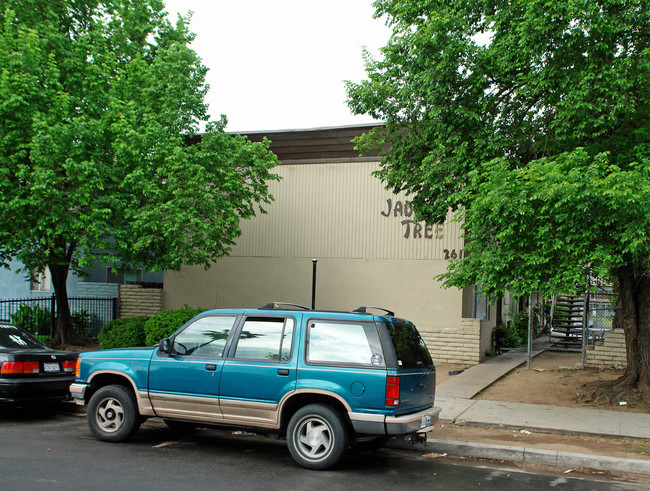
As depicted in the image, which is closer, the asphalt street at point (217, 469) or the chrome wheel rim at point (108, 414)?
the asphalt street at point (217, 469)

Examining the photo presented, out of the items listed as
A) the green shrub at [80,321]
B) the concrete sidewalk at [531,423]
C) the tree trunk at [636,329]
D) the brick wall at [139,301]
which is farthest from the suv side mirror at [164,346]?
the green shrub at [80,321]

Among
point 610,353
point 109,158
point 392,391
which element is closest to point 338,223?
point 109,158

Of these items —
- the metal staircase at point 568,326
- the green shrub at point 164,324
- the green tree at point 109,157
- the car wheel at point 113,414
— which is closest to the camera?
the car wheel at point 113,414

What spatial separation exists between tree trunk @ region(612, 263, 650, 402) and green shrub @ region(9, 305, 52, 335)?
16.5m

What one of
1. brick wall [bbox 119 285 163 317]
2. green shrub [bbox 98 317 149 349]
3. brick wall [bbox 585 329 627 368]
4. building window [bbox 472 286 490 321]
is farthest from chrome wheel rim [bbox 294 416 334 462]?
brick wall [bbox 119 285 163 317]

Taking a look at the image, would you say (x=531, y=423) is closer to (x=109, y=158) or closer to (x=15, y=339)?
(x=15, y=339)

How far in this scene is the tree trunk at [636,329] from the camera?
1061cm

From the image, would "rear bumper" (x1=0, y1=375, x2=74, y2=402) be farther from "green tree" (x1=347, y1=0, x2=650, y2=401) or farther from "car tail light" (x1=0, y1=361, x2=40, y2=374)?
"green tree" (x1=347, y1=0, x2=650, y2=401)

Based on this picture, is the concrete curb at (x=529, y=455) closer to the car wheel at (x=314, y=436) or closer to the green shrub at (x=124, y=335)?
the car wheel at (x=314, y=436)

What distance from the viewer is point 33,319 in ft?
64.7

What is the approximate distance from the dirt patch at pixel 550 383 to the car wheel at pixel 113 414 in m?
6.32

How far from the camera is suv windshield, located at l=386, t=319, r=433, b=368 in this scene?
6.93 m

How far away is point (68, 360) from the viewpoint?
Result: 9945 mm

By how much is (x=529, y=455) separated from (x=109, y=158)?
38.0 ft
